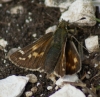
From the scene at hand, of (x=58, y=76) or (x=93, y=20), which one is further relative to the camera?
(x=93, y=20)

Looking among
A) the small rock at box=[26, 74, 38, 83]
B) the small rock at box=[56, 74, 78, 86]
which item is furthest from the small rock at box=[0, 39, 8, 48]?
the small rock at box=[56, 74, 78, 86]

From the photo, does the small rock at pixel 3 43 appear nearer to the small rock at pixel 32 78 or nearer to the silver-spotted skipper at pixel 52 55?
the silver-spotted skipper at pixel 52 55

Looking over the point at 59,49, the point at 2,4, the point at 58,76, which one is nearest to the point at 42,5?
the point at 2,4

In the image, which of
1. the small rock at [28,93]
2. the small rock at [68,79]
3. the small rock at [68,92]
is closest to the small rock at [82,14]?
the small rock at [68,79]

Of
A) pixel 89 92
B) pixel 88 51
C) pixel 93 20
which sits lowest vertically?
pixel 89 92

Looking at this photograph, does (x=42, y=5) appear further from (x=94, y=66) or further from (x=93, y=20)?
(x=94, y=66)

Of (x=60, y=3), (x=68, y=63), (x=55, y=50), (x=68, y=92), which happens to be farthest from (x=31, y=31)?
(x=68, y=92)
